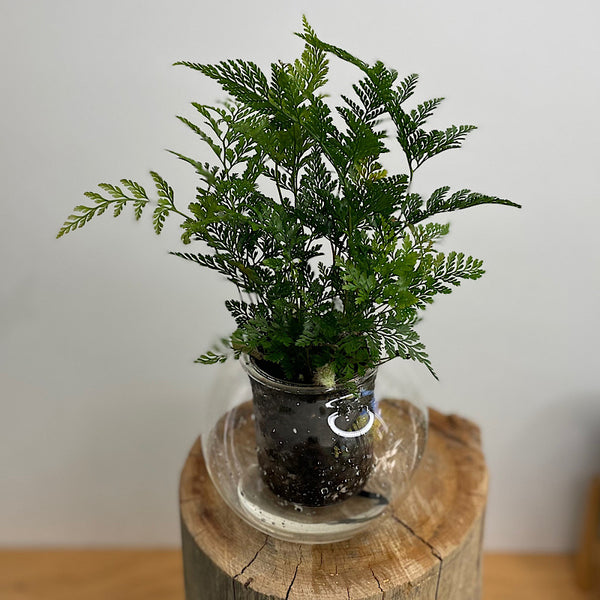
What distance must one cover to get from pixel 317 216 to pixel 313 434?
0.28 meters

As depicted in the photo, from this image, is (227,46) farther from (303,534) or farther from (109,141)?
(303,534)

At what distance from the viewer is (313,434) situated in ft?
2.99

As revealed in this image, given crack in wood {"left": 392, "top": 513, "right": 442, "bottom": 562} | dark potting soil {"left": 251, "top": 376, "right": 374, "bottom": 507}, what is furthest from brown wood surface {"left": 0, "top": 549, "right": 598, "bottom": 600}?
dark potting soil {"left": 251, "top": 376, "right": 374, "bottom": 507}

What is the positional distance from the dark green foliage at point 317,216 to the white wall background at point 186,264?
37 centimetres

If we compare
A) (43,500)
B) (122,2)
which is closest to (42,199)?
(122,2)

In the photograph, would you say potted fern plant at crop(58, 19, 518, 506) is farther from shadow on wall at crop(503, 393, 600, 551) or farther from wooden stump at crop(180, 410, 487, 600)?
shadow on wall at crop(503, 393, 600, 551)

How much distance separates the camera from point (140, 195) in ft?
2.66

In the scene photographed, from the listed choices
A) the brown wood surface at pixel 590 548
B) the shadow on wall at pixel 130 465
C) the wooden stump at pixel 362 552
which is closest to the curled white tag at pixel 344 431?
the wooden stump at pixel 362 552

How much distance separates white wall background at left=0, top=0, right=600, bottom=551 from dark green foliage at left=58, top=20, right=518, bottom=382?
0.37 metres

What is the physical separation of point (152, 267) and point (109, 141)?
0.91 feet

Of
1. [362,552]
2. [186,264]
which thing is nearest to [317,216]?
[362,552]

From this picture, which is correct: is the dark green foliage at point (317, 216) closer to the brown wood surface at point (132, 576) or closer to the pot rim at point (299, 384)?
the pot rim at point (299, 384)

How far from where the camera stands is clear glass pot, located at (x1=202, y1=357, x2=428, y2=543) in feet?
2.98

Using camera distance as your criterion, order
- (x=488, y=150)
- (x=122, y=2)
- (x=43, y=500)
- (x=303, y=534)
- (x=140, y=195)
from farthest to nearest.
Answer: (x=43, y=500)
(x=488, y=150)
(x=122, y=2)
(x=303, y=534)
(x=140, y=195)
